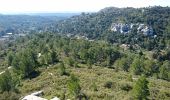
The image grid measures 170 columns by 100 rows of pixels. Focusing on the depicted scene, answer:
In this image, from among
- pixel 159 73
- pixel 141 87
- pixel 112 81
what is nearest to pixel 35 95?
pixel 112 81

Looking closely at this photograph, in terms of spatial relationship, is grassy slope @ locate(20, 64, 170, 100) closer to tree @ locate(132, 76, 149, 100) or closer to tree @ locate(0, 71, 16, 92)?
tree @ locate(0, 71, 16, 92)

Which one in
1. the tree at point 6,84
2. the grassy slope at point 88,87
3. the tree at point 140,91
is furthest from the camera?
the tree at point 6,84

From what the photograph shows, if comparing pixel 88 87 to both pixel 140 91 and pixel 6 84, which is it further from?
A: pixel 6 84

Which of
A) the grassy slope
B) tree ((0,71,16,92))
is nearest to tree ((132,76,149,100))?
the grassy slope

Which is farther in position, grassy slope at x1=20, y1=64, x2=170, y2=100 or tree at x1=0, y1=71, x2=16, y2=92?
tree at x1=0, y1=71, x2=16, y2=92

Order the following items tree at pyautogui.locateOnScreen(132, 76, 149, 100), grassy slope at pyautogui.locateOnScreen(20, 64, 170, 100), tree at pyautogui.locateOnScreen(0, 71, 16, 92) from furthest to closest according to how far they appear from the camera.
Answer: tree at pyautogui.locateOnScreen(0, 71, 16, 92) < grassy slope at pyautogui.locateOnScreen(20, 64, 170, 100) < tree at pyautogui.locateOnScreen(132, 76, 149, 100)

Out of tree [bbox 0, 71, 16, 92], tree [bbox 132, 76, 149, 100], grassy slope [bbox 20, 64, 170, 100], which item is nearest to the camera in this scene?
tree [bbox 132, 76, 149, 100]

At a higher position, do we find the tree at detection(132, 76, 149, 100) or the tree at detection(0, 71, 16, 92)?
the tree at detection(132, 76, 149, 100)

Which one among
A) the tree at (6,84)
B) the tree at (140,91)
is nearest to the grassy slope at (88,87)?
the tree at (6,84)

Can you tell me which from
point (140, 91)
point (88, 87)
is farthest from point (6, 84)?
point (140, 91)

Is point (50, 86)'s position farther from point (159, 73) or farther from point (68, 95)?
point (159, 73)

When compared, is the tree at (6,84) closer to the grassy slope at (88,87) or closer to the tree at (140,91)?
the grassy slope at (88,87)
